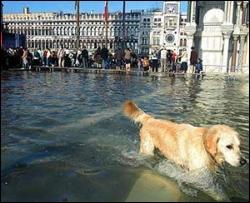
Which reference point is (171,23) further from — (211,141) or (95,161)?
(211,141)

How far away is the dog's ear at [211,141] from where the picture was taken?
15.9 ft

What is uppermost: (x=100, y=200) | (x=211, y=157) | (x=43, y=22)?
(x=43, y=22)

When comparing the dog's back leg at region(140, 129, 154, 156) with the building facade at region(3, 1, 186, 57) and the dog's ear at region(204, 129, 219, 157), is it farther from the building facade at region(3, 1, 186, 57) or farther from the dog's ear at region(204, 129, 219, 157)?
the building facade at region(3, 1, 186, 57)

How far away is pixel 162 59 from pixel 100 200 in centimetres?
2680

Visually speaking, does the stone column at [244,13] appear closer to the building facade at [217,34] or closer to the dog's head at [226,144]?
the building facade at [217,34]

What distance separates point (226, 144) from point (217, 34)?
40.6 metres

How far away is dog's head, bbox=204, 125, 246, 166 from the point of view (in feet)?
15.7

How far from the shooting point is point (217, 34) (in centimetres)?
4388

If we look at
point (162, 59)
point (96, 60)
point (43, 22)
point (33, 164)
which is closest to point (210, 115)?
point (33, 164)

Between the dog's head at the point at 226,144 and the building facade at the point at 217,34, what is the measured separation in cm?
3894

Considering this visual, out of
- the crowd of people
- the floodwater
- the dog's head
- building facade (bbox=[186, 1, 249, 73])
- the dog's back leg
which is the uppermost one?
building facade (bbox=[186, 1, 249, 73])

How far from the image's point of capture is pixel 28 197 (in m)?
4.55

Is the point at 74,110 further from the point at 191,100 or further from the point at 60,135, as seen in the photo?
the point at 191,100

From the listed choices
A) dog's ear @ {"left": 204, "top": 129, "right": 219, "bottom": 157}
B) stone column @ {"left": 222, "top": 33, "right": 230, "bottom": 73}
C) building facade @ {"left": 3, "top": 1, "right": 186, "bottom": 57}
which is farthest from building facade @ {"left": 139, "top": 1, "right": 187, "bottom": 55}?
dog's ear @ {"left": 204, "top": 129, "right": 219, "bottom": 157}
